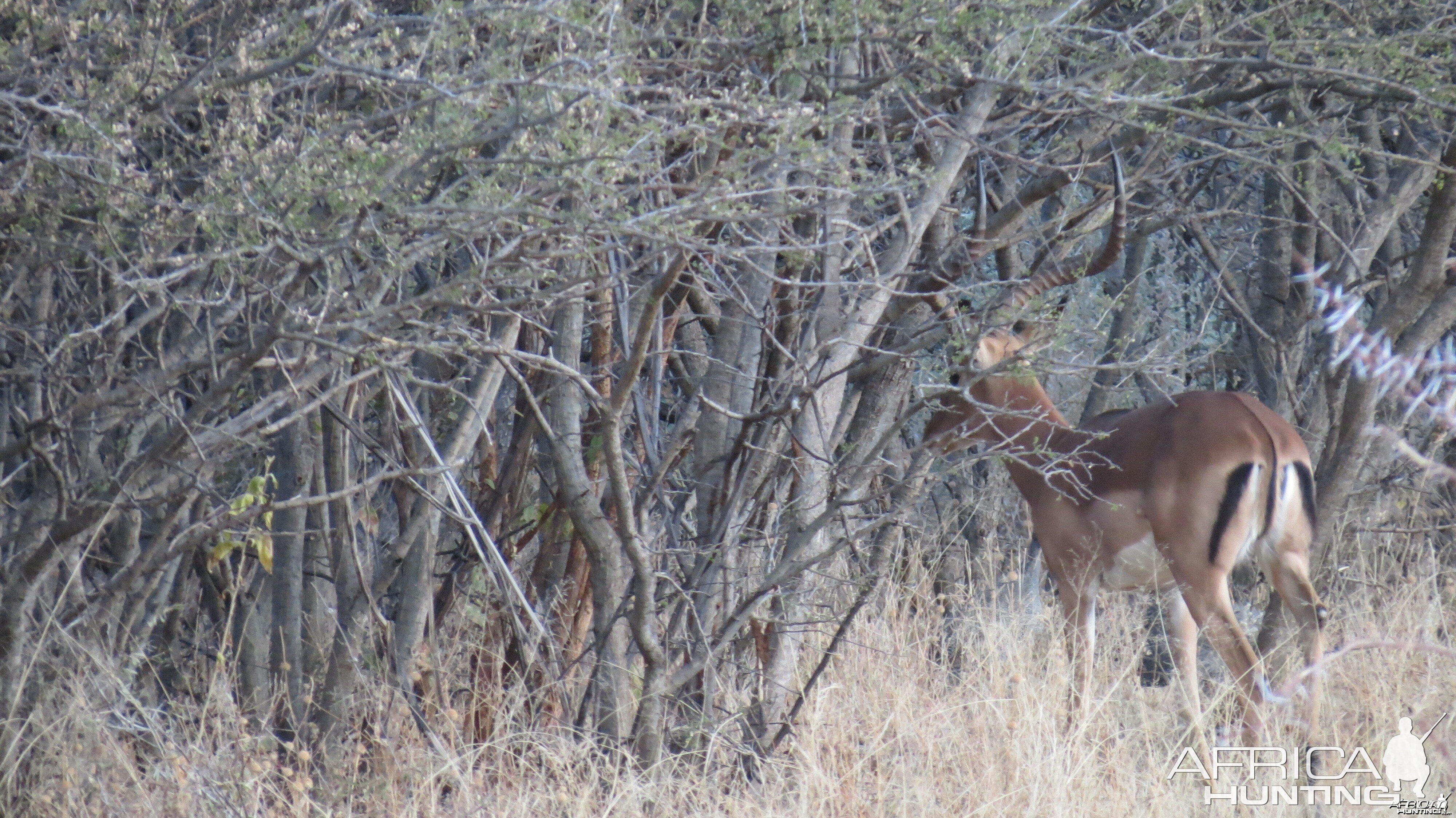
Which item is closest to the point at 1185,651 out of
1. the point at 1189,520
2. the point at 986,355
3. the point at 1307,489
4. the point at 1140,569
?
the point at 1140,569

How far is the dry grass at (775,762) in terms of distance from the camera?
10.6ft

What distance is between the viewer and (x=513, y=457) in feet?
13.7

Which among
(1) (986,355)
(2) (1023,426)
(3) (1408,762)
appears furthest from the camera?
(2) (1023,426)

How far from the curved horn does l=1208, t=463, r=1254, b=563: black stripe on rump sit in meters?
1.25

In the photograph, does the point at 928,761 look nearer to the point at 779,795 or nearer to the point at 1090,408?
the point at 779,795

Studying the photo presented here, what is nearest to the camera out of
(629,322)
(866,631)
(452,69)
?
(452,69)

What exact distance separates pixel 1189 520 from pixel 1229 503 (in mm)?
174

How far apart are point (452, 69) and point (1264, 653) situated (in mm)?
3793

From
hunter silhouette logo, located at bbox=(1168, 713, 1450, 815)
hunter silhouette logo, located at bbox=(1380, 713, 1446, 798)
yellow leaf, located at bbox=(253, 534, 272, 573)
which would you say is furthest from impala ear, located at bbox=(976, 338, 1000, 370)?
yellow leaf, located at bbox=(253, 534, 272, 573)

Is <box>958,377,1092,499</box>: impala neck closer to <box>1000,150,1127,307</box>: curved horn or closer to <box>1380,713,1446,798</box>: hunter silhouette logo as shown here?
<box>1000,150,1127,307</box>: curved horn

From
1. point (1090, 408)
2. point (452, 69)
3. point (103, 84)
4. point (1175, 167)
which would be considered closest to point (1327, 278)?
point (1090, 408)

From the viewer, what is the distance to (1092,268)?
3.62 metres

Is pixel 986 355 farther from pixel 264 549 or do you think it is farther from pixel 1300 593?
pixel 264 549

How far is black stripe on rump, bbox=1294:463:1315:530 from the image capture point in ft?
15.6
